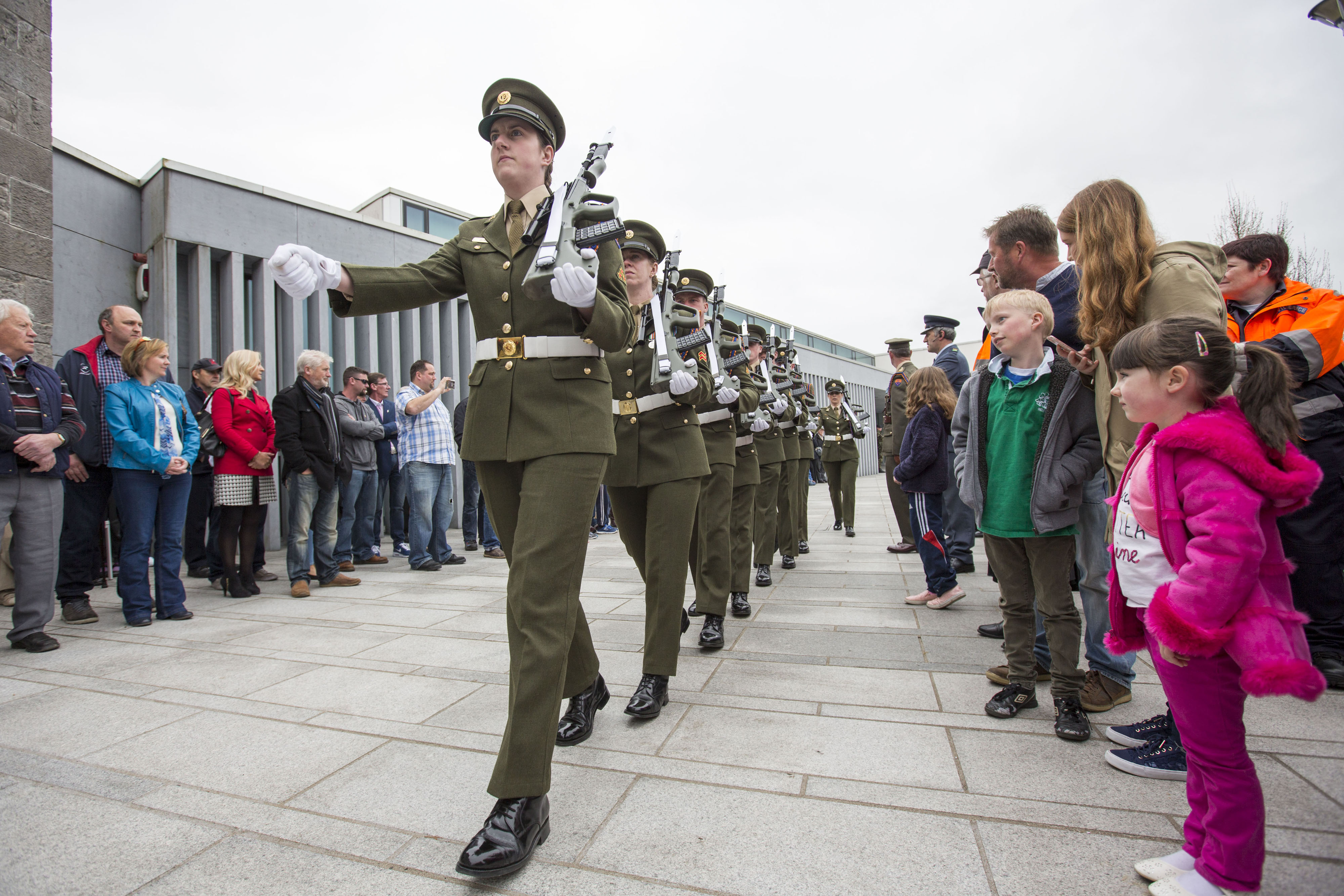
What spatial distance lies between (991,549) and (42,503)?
208 inches

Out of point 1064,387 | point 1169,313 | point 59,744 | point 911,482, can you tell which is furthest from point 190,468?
point 1169,313

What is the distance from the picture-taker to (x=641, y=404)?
11.2ft

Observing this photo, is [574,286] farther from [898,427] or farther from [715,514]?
[898,427]

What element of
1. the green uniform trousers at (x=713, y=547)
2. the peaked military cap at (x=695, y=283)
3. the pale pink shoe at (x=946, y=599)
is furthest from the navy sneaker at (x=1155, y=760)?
the peaked military cap at (x=695, y=283)

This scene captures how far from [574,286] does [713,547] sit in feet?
7.97

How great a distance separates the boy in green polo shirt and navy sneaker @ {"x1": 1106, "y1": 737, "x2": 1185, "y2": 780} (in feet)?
0.76

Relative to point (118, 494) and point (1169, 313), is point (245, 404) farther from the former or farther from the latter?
point (1169, 313)

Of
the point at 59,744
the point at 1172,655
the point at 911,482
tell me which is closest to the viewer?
the point at 1172,655

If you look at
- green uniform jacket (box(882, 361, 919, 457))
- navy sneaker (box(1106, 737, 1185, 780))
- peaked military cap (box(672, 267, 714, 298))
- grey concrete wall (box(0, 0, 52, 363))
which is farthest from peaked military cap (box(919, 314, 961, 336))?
grey concrete wall (box(0, 0, 52, 363))

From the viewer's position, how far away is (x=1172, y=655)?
1.79 meters

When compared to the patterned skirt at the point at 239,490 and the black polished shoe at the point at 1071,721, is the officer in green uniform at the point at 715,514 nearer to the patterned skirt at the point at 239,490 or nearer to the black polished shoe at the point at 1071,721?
the black polished shoe at the point at 1071,721

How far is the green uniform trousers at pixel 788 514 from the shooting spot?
7234 millimetres

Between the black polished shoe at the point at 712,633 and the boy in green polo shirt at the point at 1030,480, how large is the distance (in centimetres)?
148

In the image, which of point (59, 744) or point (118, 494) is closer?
point (59, 744)
